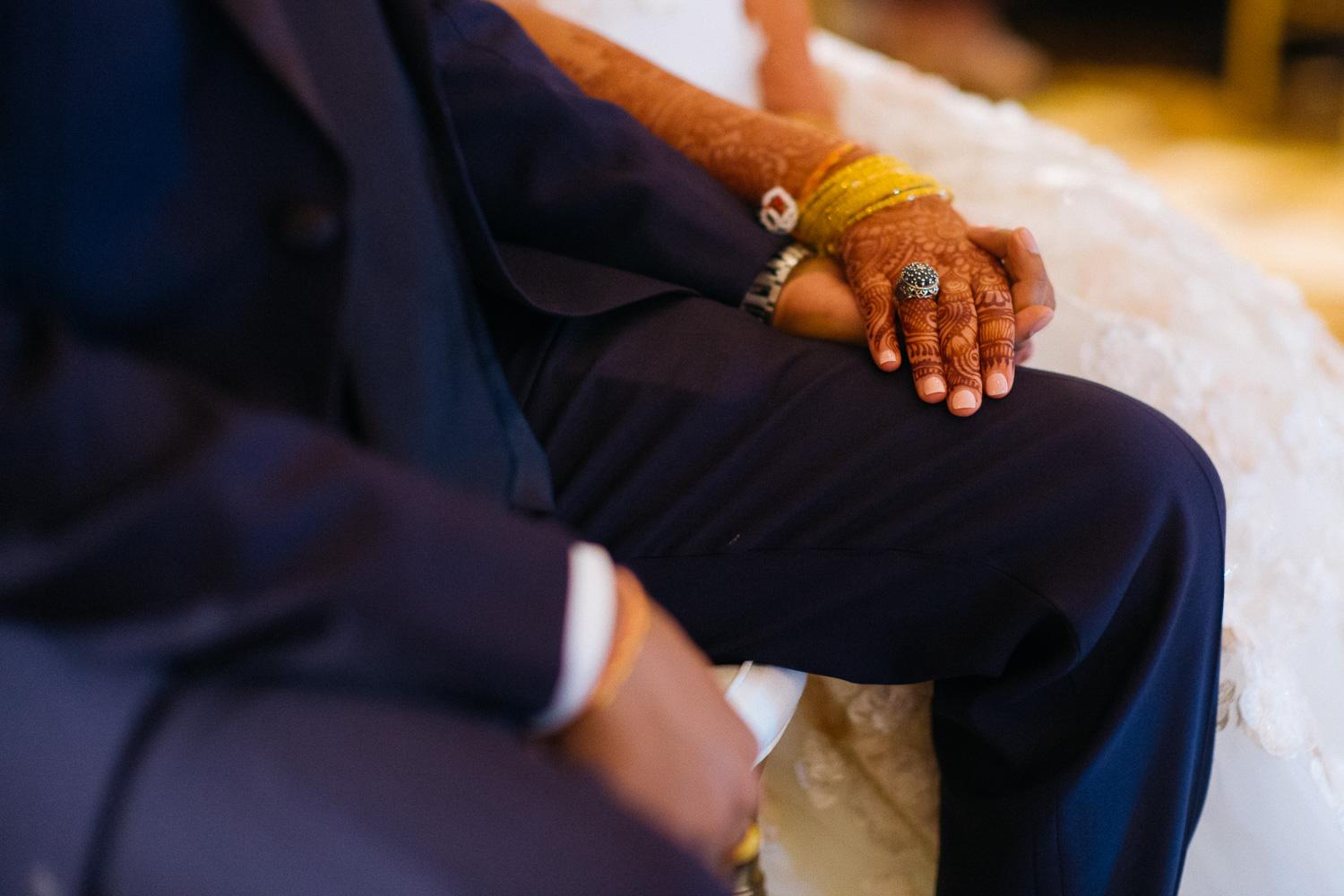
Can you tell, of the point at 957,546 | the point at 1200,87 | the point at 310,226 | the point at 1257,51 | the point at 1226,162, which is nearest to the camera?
the point at 310,226

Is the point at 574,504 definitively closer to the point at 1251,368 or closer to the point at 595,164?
Result: the point at 595,164

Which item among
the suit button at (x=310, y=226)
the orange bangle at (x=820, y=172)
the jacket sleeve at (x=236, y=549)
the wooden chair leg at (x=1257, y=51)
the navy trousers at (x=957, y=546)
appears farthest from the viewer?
the wooden chair leg at (x=1257, y=51)

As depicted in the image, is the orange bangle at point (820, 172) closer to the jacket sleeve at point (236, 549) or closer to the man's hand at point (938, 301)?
the man's hand at point (938, 301)

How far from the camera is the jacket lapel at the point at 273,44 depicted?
47 centimetres

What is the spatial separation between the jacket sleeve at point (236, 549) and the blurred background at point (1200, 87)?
2.20 meters

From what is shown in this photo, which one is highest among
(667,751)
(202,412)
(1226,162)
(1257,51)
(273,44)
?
(273,44)

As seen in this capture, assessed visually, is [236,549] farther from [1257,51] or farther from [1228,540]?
[1257,51]

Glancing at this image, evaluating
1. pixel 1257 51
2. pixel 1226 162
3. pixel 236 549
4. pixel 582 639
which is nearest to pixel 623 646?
pixel 582 639

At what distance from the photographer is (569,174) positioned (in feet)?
2.63

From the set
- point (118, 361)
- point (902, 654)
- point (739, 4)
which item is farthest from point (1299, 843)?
point (739, 4)

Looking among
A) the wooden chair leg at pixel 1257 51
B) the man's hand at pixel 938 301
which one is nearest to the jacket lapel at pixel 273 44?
the man's hand at pixel 938 301

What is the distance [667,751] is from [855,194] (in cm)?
57

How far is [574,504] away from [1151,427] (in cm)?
42

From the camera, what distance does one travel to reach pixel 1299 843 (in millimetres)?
752
